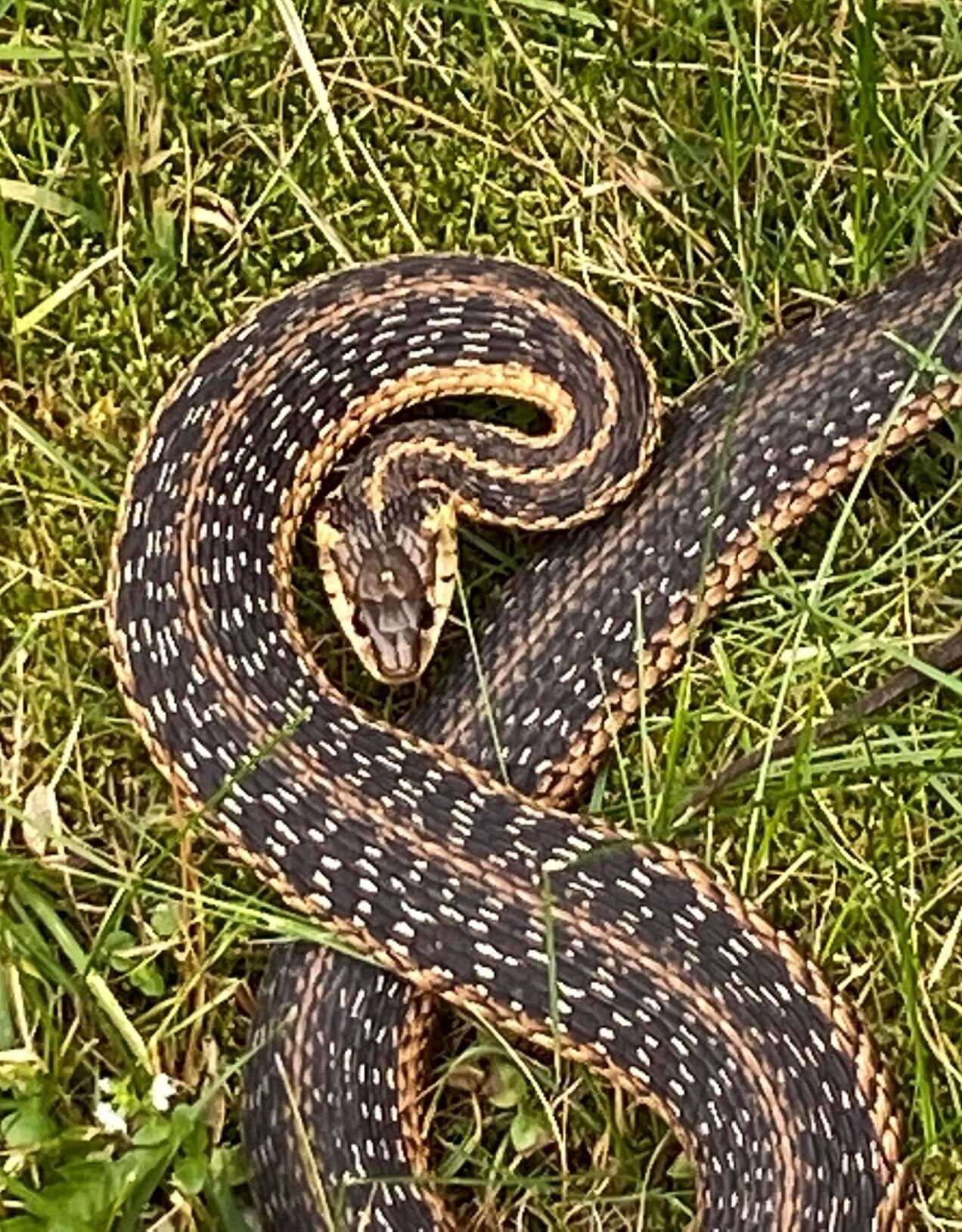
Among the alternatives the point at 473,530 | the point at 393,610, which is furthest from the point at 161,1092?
the point at 473,530

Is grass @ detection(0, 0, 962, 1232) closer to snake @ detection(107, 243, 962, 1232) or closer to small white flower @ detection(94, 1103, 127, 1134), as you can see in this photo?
small white flower @ detection(94, 1103, 127, 1134)

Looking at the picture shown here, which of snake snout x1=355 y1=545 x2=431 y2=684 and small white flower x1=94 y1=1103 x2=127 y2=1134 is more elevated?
snake snout x1=355 y1=545 x2=431 y2=684

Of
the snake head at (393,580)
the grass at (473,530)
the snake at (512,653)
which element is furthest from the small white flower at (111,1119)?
the snake head at (393,580)

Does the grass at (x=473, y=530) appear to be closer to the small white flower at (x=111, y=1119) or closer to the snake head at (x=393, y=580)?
the small white flower at (x=111, y=1119)

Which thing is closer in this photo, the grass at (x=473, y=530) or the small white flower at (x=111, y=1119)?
the small white flower at (x=111, y=1119)

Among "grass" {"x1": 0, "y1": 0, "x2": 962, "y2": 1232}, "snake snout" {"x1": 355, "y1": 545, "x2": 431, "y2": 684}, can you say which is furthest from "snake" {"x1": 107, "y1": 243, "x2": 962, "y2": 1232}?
"grass" {"x1": 0, "y1": 0, "x2": 962, "y2": 1232}

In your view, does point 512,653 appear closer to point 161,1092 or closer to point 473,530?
point 473,530

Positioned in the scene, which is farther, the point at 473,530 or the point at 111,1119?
the point at 473,530

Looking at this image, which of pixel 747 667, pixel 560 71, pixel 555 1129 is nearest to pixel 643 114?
pixel 560 71
